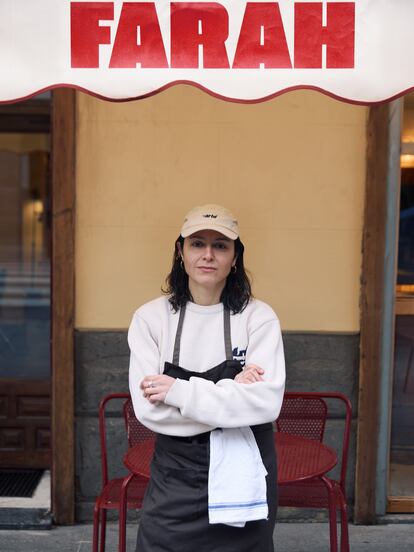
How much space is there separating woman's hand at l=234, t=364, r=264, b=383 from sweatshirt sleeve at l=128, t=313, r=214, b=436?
0.20 m

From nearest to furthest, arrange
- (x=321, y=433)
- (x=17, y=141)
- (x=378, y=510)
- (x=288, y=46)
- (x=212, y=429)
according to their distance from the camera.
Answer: (x=212, y=429) → (x=288, y=46) → (x=321, y=433) → (x=378, y=510) → (x=17, y=141)

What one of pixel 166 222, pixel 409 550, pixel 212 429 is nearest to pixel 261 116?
pixel 166 222

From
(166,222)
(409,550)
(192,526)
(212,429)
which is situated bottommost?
(409,550)

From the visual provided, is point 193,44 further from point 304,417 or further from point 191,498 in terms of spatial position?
point 304,417

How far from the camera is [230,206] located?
14.0 ft

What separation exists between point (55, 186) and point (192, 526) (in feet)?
7.28

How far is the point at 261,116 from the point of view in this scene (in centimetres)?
426

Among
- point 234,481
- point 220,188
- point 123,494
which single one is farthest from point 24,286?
point 234,481

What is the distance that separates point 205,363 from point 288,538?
202 cm

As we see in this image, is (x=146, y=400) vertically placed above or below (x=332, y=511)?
above

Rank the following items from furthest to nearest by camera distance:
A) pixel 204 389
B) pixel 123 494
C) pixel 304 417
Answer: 1. pixel 304 417
2. pixel 123 494
3. pixel 204 389

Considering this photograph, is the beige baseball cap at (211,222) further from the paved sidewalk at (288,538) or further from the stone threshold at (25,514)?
the stone threshold at (25,514)

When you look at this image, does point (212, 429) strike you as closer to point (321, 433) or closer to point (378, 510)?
point (321, 433)

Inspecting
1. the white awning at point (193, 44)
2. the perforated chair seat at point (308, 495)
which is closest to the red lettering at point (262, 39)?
the white awning at point (193, 44)
